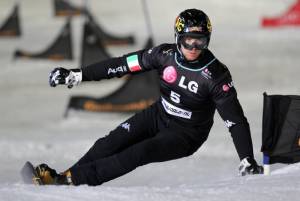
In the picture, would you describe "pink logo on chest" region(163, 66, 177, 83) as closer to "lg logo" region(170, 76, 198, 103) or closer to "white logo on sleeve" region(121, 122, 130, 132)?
"lg logo" region(170, 76, 198, 103)

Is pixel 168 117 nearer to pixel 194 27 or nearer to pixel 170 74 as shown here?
pixel 170 74

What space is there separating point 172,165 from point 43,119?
11.3ft

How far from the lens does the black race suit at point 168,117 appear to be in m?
5.20

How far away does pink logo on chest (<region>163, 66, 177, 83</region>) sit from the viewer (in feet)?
18.1

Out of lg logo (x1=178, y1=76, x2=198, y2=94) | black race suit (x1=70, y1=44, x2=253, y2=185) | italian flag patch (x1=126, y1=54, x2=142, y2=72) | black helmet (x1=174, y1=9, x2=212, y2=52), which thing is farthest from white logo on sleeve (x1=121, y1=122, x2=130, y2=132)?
black helmet (x1=174, y1=9, x2=212, y2=52)

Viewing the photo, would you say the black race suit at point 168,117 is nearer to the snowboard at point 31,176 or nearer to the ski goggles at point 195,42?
the ski goggles at point 195,42

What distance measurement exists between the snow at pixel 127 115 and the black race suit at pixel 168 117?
0.44 m

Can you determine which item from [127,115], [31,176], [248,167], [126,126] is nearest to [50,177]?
[31,176]

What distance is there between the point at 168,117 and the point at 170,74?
0.35 meters

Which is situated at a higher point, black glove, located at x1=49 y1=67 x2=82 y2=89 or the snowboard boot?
black glove, located at x1=49 y1=67 x2=82 y2=89

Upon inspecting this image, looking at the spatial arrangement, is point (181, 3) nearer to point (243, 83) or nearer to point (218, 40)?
point (218, 40)

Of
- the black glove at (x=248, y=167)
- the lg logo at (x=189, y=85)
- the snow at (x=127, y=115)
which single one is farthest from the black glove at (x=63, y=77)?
the black glove at (x=248, y=167)

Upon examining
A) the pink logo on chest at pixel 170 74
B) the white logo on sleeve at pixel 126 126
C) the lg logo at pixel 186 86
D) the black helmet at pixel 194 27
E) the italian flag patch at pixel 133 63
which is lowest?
the white logo on sleeve at pixel 126 126

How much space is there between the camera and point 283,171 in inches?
215
